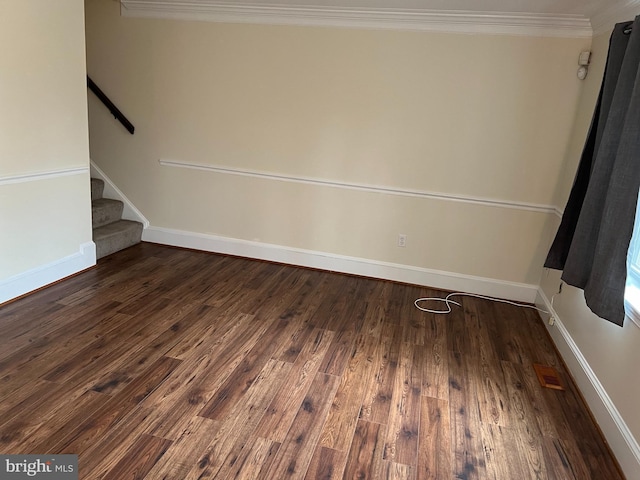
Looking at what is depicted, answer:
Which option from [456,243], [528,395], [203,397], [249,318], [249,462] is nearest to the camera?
[249,462]

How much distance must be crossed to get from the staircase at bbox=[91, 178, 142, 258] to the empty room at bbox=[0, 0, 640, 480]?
0.09 feet

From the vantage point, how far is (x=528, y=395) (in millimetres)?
2518

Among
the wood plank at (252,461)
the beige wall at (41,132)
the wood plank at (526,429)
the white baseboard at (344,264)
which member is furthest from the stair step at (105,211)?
the wood plank at (526,429)

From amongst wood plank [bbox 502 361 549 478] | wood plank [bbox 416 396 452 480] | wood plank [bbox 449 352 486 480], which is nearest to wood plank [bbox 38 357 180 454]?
wood plank [bbox 416 396 452 480]

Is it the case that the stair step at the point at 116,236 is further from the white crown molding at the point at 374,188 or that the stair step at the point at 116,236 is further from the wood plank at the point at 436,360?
the wood plank at the point at 436,360

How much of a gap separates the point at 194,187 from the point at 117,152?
2.69 ft

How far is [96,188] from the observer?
4.40m

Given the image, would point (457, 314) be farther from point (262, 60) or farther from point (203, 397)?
point (262, 60)

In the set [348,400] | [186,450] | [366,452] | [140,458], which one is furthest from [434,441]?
[140,458]

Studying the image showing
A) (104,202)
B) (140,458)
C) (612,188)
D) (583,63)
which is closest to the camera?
(140,458)

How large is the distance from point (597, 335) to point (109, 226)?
12.7 feet

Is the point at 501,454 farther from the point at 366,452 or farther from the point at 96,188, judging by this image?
the point at 96,188

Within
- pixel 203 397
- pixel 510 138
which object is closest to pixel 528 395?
pixel 203 397

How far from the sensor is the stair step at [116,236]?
12.9 feet
